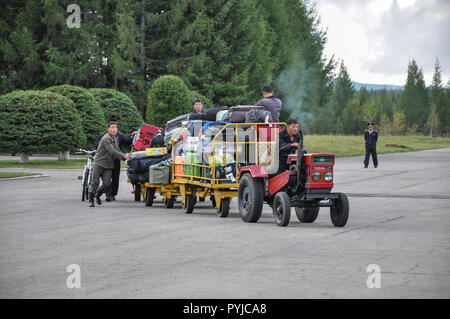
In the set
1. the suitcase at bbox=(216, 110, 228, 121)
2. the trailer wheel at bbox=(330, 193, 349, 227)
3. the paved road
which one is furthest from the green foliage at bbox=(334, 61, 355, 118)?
the trailer wheel at bbox=(330, 193, 349, 227)

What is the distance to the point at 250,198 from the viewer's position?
1349cm

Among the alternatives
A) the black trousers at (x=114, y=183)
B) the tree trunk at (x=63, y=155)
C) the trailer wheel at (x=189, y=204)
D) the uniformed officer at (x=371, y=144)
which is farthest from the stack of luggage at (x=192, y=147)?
the tree trunk at (x=63, y=155)

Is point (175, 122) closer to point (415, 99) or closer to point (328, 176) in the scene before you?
point (328, 176)

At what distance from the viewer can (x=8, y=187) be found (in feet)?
75.0

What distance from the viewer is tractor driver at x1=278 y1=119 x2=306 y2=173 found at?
13359mm

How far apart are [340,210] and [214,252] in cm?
353

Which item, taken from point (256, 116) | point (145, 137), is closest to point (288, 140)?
point (256, 116)

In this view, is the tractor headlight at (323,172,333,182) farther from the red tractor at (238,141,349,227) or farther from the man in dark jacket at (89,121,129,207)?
the man in dark jacket at (89,121,129,207)

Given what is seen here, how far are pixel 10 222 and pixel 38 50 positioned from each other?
4710cm

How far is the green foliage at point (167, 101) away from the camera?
47688mm

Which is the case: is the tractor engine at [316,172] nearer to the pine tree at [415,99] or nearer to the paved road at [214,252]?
the paved road at [214,252]

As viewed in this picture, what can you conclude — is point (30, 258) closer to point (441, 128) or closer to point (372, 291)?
point (372, 291)

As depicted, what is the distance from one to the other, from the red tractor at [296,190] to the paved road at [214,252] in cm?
29
